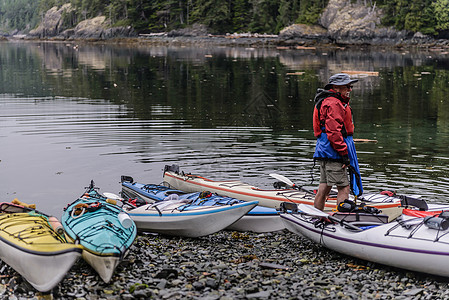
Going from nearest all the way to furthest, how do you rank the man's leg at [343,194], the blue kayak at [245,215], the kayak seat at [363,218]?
the kayak seat at [363,218] < the man's leg at [343,194] < the blue kayak at [245,215]

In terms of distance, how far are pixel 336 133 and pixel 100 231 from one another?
12.0 feet

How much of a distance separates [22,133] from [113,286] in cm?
1247

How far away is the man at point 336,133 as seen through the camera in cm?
820

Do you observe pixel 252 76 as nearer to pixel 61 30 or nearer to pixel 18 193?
pixel 18 193

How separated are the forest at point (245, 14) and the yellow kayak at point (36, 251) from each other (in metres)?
81.6

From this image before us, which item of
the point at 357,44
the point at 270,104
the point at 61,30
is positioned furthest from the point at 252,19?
the point at 270,104

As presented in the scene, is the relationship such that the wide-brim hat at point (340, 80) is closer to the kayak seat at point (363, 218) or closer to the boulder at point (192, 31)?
the kayak seat at point (363, 218)

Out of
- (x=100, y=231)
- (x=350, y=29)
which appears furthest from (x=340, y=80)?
(x=350, y=29)

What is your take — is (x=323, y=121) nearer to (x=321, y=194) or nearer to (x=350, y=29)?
(x=321, y=194)

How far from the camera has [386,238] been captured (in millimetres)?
7523

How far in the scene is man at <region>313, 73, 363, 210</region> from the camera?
8203 mm

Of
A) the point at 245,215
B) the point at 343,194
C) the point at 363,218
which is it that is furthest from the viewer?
the point at 245,215

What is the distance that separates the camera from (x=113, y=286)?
7.02 meters

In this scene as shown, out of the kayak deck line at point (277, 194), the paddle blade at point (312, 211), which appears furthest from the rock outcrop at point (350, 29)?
the paddle blade at point (312, 211)
